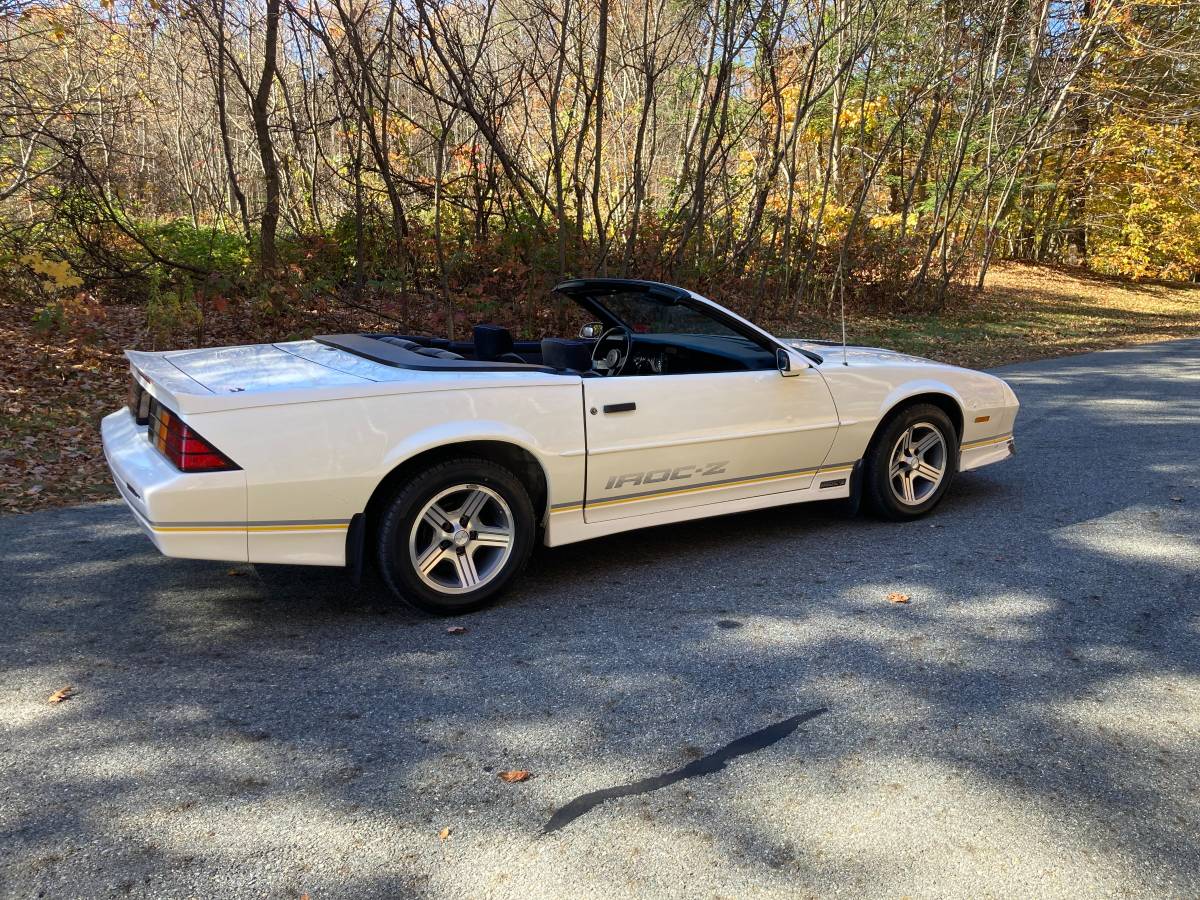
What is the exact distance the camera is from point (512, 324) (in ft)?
39.0

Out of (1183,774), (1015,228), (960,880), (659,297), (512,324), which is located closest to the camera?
(960,880)

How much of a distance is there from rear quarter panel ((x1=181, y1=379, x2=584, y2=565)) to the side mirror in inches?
59.9

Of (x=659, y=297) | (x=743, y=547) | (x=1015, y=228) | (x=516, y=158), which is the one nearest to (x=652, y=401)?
(x=659, y=297)

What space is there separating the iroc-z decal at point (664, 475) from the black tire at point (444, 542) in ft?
1.49

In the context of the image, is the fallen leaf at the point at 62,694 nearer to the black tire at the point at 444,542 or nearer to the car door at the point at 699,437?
the black tire at the point at 444,542

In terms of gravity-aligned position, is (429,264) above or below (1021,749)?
above

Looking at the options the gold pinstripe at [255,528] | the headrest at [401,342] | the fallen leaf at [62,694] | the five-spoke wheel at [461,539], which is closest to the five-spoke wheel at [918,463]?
the five-spoke wheel at [461,539]

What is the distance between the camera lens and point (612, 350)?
5.36 meters

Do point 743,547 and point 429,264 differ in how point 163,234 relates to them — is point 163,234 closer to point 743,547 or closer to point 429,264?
point 429,264

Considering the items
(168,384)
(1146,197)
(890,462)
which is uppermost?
(1146,197)

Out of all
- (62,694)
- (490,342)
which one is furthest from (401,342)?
(62,694)

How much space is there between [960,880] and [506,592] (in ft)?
7.93

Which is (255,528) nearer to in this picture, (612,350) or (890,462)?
(612,350)

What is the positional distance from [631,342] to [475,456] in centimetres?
154
